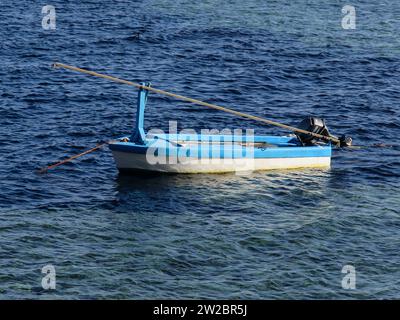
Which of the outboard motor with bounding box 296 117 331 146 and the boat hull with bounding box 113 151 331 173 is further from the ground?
the outboard motor with bounding box 296 117 331 146

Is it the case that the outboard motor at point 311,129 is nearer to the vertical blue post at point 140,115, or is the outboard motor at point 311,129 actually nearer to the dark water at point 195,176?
the dark water at point 195,176

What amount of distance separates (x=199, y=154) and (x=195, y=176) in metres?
1.25

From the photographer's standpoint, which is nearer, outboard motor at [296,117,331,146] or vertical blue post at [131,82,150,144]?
vertical blue post at [131,82,150,144]

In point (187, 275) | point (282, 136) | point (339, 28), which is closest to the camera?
point (187, 275)

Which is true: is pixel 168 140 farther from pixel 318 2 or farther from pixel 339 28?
pixel 318 2

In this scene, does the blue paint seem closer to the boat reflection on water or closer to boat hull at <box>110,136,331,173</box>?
boat hull at <box>110,136,331,173</box>

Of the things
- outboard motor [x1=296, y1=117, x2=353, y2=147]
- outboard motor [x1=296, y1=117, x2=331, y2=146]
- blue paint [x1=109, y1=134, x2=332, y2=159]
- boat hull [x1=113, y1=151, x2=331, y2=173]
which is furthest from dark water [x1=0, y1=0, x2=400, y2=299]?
outboard motor [x1=296, y1=117, x2=331, y2=146]

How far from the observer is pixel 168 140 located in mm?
46812

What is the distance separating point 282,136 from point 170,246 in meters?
15.9

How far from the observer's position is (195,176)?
1817 inches

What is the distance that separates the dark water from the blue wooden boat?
0.72 metres

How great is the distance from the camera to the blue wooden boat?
45.2 metres
